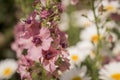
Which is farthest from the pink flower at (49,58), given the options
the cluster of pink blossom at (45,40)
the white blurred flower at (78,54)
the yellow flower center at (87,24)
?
the yellow flower center at (87,24)

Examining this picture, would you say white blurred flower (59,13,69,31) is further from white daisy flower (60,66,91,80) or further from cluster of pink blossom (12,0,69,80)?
cluster of pink blossom (12,0,69,80)

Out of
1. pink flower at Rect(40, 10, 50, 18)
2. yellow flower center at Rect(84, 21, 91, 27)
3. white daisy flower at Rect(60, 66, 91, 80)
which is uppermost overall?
yellow flower center at Rect(84, 21, 91, 27)

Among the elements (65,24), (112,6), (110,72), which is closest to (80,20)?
(65,24)

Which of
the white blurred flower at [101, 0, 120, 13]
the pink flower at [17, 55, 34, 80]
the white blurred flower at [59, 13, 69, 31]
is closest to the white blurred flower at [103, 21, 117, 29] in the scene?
the white blurred flower at [101, 0, 120, 13]

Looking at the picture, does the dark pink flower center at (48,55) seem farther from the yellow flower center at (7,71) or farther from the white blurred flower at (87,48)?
the yellow flower center at (7,71)

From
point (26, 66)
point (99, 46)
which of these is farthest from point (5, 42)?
point (26, 66)

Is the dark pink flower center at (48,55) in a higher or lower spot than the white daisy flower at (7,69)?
lower

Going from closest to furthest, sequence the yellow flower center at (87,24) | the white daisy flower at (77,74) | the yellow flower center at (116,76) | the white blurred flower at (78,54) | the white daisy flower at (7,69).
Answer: the white daisy flower at (77,74) < the yellow flower center at (116,76) < the white blurred flower at (78,54) < the white daisy flower at (7,69) < the yellow flower center at (87,24)

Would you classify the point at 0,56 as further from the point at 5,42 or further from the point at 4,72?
the point at 4,72
